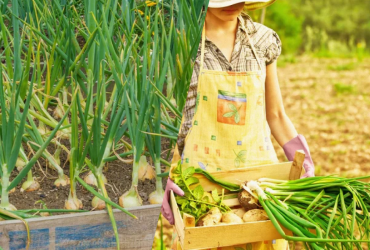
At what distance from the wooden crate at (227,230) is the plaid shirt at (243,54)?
13cm

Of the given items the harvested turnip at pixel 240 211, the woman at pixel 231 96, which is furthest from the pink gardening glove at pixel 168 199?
the harvested turnip at pixel 240 211

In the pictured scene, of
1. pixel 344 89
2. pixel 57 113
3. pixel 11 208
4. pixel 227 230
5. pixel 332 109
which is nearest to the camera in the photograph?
pixel 227 230

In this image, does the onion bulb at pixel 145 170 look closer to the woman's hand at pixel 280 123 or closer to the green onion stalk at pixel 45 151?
the green onion stalk at pixel 45 151

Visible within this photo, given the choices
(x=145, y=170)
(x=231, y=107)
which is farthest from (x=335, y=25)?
(x=231, y=107)

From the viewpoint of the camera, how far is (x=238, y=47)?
3.30ft

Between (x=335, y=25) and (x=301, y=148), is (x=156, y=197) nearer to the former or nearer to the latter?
(x=301, y=148)

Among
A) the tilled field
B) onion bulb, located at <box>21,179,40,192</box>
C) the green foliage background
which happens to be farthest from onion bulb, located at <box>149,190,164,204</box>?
the green foliage background

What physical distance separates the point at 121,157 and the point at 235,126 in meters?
0.67

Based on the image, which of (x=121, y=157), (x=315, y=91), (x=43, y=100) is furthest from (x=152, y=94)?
(x=315, y=91)

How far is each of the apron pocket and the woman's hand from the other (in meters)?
0.10

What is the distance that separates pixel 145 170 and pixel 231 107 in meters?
0.68

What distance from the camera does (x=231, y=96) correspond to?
0.97 metres

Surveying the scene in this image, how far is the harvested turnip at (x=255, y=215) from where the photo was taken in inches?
37.6

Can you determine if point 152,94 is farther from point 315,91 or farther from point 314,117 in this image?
point 315,91
